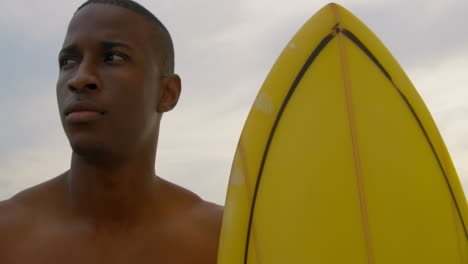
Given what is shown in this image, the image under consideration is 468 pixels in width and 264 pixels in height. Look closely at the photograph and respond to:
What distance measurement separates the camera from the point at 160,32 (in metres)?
2.09

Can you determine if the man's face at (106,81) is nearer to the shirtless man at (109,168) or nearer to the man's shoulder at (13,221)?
the shirtless man at (109,168)

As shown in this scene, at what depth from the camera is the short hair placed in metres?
1.98

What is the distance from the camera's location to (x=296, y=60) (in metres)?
1.93

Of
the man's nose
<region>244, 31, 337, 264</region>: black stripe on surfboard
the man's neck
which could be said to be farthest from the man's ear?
<region>244, 31, 337, 264</region>: black stripe on surfboard

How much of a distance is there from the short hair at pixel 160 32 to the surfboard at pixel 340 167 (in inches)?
16.0

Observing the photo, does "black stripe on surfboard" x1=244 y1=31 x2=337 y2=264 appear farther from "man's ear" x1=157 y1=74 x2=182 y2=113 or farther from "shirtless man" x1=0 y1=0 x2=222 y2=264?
"man's ear" x1=157 y1=74 x2=182 y2=113

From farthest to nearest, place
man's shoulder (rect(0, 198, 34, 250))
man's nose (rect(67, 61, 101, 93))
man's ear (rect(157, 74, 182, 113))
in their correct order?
man's ear (rect(157, 74, 182, 113)) < man's shoulder (rect(0, 198, 34, 250)) < man's nose (rect(67, 61, 101, 93))

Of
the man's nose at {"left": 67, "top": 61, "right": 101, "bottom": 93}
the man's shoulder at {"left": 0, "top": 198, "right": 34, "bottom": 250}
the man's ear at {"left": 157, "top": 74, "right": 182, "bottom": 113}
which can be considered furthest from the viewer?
the man's ear at {"left": 157, "top": 74, "right": 182, "bottom": 113}

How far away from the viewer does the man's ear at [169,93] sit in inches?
83.4

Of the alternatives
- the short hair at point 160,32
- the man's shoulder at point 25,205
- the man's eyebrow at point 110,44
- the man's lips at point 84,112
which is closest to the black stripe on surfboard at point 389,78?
the short hair at point 160,32

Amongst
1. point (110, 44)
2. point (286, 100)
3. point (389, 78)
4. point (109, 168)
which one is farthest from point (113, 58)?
point (389, 78)

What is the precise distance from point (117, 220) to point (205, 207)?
410mm

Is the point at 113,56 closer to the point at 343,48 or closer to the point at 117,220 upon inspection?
the point at 117,220

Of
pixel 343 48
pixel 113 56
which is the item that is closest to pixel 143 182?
pixel 113 56
